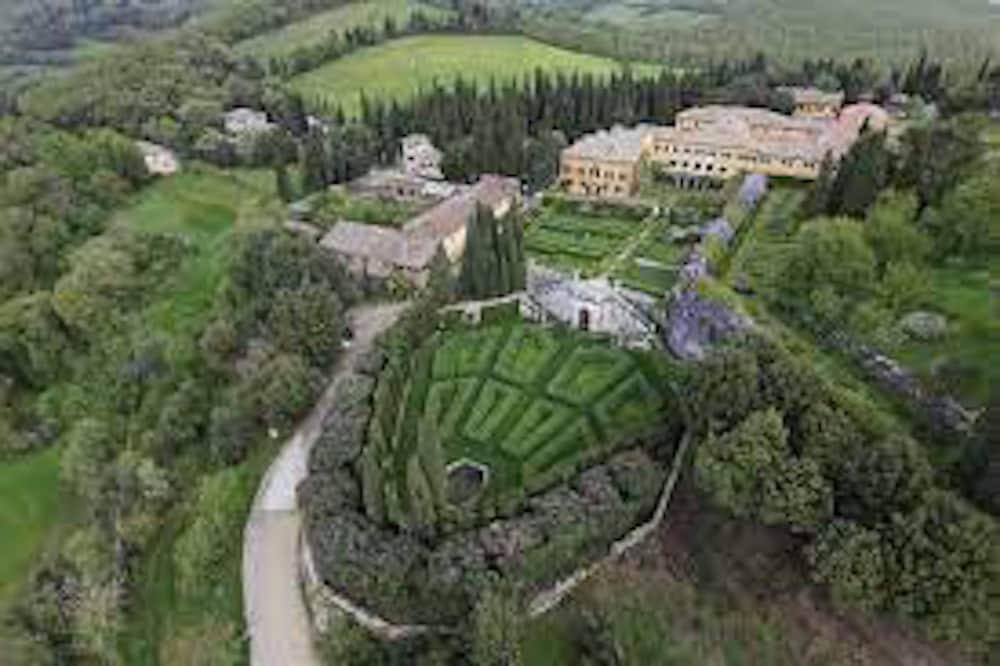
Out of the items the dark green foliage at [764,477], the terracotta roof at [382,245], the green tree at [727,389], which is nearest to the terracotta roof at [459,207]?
the terracotta roof at [382,245]

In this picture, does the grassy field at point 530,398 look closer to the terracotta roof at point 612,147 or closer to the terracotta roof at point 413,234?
the terracotta roof at point 413,234

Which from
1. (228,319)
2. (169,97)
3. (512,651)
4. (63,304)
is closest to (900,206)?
(512,651)

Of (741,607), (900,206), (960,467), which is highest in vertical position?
(900,206)

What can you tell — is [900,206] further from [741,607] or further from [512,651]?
[512,651]

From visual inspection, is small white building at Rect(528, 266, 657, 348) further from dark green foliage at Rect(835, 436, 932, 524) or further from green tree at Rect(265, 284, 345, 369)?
dark green foliage at Rect(835, 436, 932, 524)

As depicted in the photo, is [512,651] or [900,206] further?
[900,206]

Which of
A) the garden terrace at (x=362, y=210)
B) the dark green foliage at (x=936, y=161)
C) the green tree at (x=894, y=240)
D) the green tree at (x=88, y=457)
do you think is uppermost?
the dark green foliage at (x=936, y=161)

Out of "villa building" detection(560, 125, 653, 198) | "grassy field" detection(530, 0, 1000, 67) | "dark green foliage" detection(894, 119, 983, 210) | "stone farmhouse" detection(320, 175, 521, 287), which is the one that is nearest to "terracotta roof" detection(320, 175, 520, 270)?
"stone farmhouse" detection(320, 175, 521, 287)
